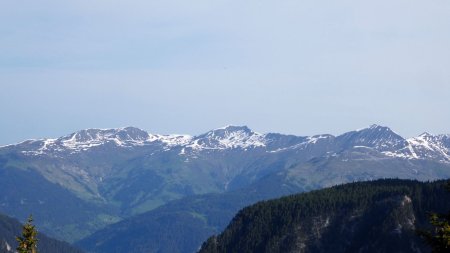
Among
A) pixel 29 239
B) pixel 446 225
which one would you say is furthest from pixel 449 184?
pixel 29 239

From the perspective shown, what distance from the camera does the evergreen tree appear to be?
51469mm

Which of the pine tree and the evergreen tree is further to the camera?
the pine tree

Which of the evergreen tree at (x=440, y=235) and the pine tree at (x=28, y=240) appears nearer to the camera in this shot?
the evergreen tree at (x=440, y=235)

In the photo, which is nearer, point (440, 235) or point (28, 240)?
point (440, 235)

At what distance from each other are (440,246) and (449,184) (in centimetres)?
434

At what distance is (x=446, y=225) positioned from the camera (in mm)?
51719

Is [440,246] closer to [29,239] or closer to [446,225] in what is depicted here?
[446,225]

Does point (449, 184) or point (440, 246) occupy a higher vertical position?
point (449, 184)

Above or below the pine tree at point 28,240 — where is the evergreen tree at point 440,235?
above

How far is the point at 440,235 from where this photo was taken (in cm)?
5212

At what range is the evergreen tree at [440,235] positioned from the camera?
51.5 meters

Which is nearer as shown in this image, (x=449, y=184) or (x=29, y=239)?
(x=449, y=184)

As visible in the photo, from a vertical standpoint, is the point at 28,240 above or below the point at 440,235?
below

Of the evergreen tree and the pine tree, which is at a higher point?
the evergreen tree
